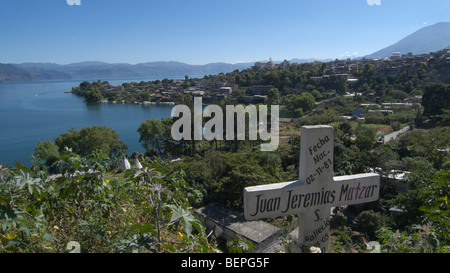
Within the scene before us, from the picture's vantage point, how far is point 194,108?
1812 centimetres

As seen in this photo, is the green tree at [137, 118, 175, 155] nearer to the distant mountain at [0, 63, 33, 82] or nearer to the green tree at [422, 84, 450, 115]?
the green tree at [422, 84, 450, 115]

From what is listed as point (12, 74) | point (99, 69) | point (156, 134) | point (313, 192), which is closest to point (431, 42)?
point (99, 69)

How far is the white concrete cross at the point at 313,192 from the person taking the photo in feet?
6.18

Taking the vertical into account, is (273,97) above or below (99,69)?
below

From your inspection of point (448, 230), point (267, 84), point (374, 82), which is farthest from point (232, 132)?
point (267, 84)

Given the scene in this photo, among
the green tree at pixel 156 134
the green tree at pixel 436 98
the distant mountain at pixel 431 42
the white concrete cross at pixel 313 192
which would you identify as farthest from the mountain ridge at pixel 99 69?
the white concrete cross at pixel 313 192

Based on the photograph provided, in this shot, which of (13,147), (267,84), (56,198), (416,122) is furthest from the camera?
(267,84)

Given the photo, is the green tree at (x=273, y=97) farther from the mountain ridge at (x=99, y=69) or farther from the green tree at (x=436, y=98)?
the mountain ridge at (x=99, y=69)

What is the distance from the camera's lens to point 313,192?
6.72 feet

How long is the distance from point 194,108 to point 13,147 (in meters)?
13.5

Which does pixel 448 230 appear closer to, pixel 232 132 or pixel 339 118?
pixel 232 132
